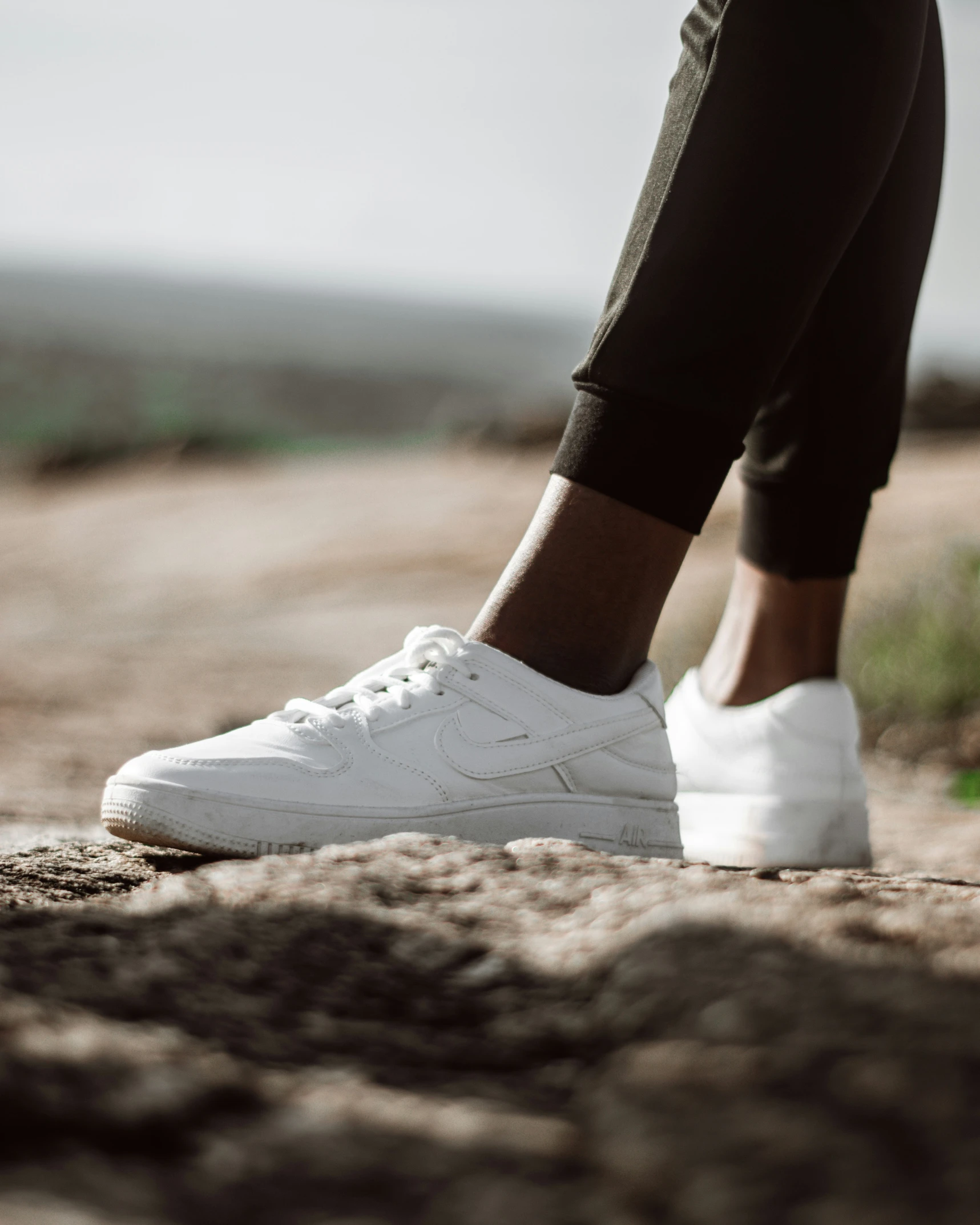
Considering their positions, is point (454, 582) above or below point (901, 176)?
below

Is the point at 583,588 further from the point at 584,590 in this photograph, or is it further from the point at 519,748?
the point at 519,748

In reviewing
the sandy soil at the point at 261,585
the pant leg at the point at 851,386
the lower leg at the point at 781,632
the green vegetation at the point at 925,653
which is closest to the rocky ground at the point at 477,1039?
the lower leg at the point at 781,632

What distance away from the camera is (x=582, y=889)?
1.00 metres

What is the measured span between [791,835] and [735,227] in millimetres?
827

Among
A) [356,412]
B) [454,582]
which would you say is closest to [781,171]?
[454,582]

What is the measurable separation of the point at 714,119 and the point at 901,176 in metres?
0.45

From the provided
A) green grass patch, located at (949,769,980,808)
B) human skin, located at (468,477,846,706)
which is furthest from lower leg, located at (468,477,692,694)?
green grass patch, located at (949,769,980,808)

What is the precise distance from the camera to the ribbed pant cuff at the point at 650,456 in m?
1.20

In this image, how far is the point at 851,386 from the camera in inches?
62.2

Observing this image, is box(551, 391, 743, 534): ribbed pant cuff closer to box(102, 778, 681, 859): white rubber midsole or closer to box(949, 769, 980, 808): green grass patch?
box(102, 778, 681, 859): white rubber midsole

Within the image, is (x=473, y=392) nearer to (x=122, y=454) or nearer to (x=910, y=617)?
(x=122, y=454)

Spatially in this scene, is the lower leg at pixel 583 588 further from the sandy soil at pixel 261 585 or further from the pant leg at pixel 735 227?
the sandy soil at pixel 261 585

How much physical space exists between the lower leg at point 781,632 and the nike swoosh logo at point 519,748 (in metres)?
0.44

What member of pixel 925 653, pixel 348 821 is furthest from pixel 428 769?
pixel 925 653
